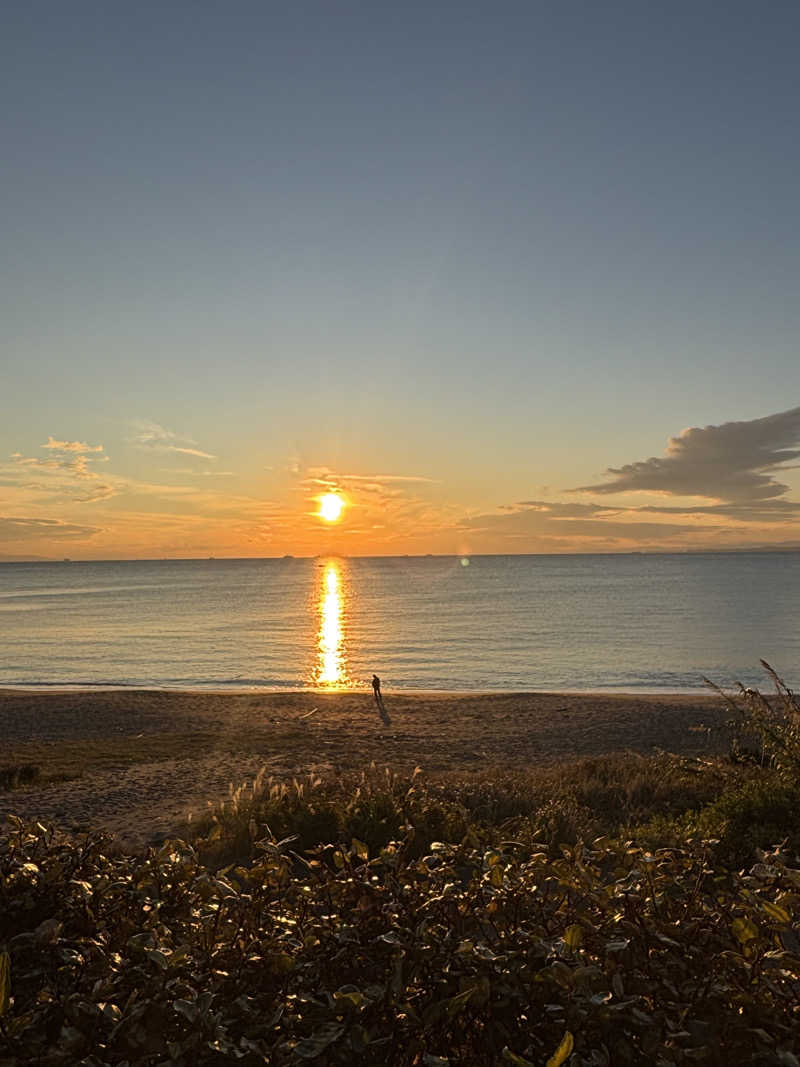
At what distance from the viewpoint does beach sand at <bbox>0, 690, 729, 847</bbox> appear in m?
13.4

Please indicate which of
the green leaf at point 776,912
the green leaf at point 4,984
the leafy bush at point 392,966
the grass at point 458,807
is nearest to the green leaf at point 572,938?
the leafy bush at point 392,966

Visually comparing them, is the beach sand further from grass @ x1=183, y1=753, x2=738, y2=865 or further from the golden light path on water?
the golden light path on water

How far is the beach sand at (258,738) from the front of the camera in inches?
527

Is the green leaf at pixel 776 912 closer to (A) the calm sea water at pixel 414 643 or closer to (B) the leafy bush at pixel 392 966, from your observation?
(B) the leafy bush at pixel 392 966

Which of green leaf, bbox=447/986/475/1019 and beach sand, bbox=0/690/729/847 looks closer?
green leaf, bbox=447/986/475/1019

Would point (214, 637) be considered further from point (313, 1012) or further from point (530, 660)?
point (313, 1012)

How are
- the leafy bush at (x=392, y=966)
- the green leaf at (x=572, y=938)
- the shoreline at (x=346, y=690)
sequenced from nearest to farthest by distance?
1. the leafy bush at (x=392, y=966)
2. the green leaf at (x=572, y=938)
3. the shoreline at (x=346, y=690)

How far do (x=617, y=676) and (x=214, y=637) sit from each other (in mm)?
34511

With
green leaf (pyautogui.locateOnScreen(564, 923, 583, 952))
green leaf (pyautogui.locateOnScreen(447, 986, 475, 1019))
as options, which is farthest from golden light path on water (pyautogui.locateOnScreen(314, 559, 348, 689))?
green leaf (pyautogui.locateOnScreen(447, 986, 475, 1019))

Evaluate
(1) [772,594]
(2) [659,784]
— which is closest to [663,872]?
(2) [659,784]

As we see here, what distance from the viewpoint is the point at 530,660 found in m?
48.6

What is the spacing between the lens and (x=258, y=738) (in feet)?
73.5

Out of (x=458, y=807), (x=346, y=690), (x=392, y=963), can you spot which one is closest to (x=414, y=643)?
(x=346, y=690)

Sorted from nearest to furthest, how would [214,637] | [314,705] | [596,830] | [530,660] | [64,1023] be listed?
[64,1023], [596,830], [314,705], [530,660], [214,637]
